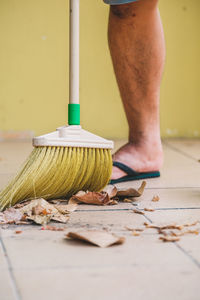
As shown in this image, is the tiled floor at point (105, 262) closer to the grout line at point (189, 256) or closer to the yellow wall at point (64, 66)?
the grout line at point (189, 256)

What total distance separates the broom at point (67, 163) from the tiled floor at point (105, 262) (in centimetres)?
10

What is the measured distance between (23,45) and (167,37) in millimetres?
774

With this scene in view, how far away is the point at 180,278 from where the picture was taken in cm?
98

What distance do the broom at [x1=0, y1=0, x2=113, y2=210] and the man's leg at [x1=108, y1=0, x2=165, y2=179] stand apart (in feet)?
→ 0.81

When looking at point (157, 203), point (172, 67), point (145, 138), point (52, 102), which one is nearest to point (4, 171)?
point (145, 138)

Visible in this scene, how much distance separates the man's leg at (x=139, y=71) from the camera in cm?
184

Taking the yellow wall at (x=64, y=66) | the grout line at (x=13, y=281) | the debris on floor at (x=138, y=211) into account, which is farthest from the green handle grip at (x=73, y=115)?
the yellow wall at (x=64, y=66)

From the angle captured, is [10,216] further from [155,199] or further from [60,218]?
[155,199]

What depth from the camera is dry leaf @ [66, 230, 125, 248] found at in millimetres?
1156

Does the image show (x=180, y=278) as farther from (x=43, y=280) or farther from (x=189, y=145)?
(x=189, y=145)

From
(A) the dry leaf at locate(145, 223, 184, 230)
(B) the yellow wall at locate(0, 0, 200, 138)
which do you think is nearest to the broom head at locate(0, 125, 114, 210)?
(A) the dry leaf at locate(145, 223, 184, 230)

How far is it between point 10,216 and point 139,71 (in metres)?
0.77

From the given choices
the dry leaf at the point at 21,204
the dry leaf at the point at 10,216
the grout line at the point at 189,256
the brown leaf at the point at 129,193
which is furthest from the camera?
the brown leaf at the point at 129,193

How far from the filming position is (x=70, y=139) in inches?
60.7
